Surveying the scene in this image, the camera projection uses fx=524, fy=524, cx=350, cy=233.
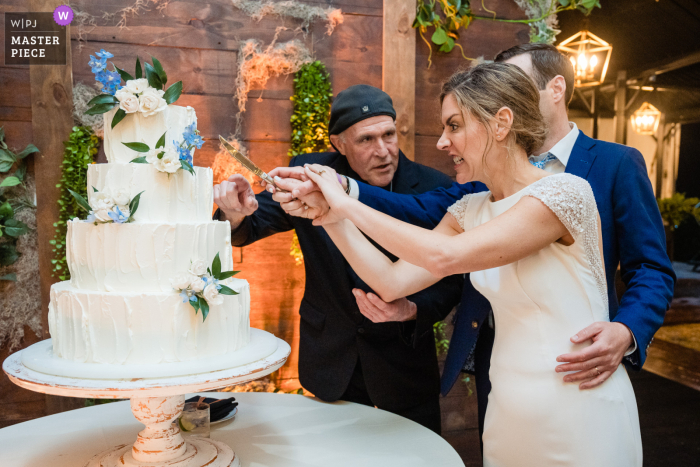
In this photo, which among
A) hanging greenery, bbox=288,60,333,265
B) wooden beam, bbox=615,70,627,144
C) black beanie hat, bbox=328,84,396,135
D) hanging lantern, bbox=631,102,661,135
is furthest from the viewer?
wooden beam, bbox=615,70,627,144

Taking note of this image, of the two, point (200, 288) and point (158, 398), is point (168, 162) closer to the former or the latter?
point (200, 288)

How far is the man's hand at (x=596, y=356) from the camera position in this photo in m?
1.36

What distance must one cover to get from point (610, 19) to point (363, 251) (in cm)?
611

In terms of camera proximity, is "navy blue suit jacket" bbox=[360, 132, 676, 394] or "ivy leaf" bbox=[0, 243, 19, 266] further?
"ivy leaf" bbox=[0, 243, 19, 266]

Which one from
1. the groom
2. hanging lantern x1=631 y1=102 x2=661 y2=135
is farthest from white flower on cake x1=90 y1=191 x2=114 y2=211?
hanging lantern x1=631 y1=102 x2=661 y2=135

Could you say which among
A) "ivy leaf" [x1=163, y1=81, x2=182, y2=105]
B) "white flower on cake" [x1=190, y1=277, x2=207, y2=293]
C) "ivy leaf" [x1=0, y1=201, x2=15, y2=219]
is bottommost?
"white flower on cake" [x1=190, y1=277, x2=207, y2=293]

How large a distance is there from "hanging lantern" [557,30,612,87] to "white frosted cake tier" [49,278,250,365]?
442 cm

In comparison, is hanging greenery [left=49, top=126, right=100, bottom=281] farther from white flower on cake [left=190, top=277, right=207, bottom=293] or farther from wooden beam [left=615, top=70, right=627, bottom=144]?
wooden beam [left=615, top=70, right=627, bottom=144]

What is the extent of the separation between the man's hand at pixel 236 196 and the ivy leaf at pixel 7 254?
1.31 meters

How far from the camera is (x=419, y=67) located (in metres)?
3.10

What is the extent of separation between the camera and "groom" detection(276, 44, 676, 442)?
141 cm

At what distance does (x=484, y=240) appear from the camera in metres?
1.37

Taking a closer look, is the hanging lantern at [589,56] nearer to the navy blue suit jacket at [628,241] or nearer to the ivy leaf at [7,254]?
the navy blue suit jacket at [628,241]

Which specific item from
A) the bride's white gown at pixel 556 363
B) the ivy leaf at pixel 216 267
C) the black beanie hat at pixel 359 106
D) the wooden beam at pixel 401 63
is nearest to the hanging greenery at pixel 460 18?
the wooden beam at pixel 401 63
